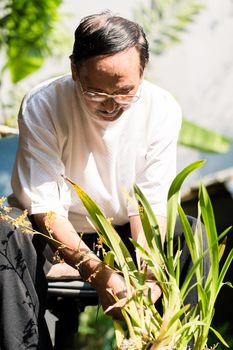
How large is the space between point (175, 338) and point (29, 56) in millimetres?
2660

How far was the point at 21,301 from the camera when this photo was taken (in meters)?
2.64

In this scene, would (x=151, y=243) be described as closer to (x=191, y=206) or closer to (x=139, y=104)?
(x=139, y=104)

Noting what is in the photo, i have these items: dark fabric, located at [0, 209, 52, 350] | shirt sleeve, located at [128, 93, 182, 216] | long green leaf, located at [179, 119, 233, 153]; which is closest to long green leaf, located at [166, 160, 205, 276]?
shirt sleeve, located at [128, 93, 182, 216]

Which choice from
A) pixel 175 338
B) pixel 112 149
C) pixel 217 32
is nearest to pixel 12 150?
pixel 217 32

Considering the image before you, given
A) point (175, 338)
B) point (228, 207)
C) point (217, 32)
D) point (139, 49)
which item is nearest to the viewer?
point (175, 338)

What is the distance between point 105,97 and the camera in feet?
8.82

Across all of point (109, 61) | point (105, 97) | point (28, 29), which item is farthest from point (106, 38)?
point (28, 29)

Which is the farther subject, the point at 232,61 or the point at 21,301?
the point at 232,61

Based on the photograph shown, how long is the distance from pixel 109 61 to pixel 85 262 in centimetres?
60

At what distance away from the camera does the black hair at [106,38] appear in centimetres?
267

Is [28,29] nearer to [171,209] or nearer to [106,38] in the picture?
[106,38]

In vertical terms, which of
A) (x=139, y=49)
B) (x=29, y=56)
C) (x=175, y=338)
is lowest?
(x=29, y=56)

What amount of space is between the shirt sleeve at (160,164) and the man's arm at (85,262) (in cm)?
31

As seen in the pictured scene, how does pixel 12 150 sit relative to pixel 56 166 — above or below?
below
